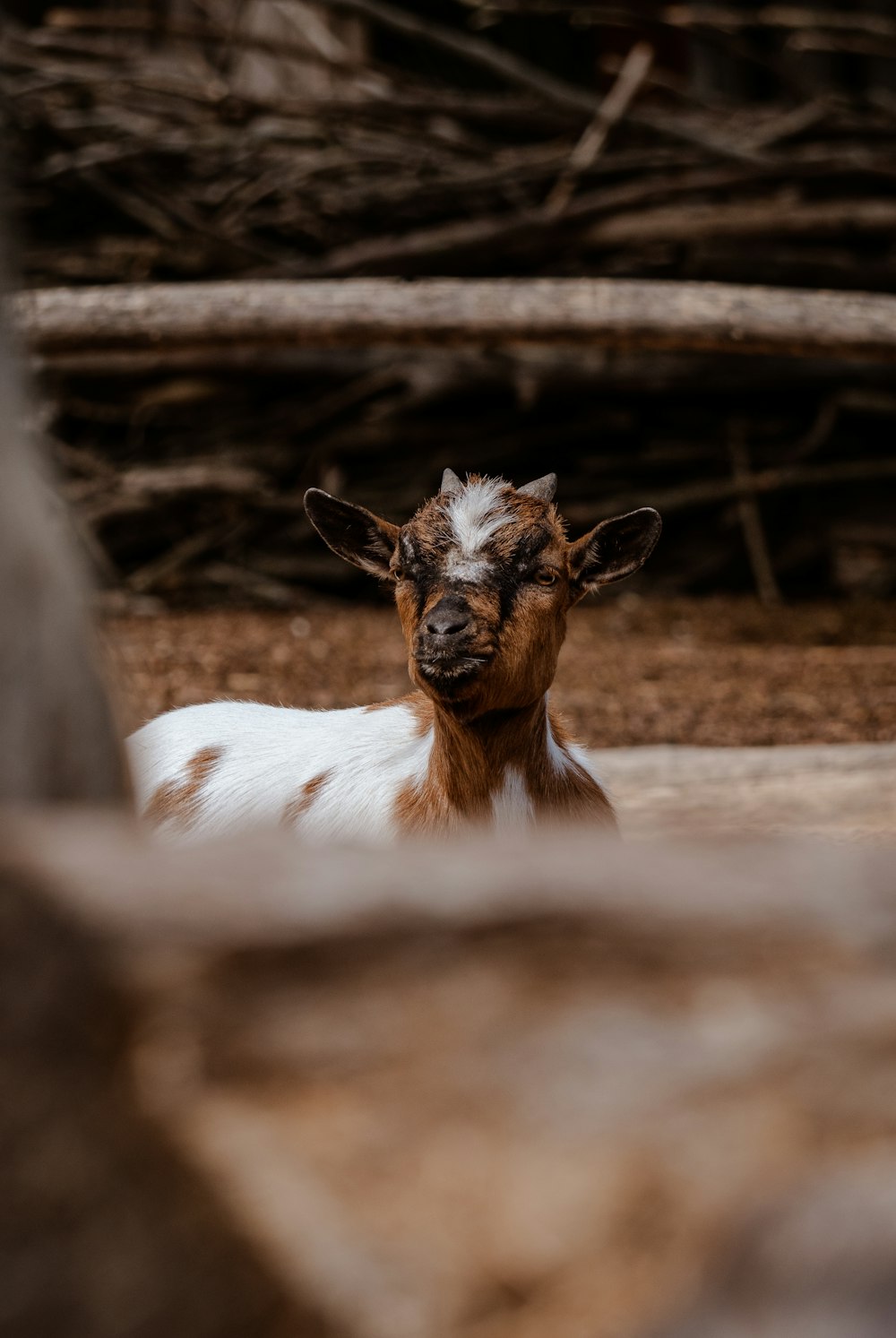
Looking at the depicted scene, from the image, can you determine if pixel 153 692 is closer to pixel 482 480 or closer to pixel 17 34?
pixel 482 480

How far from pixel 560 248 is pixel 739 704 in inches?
135

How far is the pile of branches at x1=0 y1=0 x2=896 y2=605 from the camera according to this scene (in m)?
7.17

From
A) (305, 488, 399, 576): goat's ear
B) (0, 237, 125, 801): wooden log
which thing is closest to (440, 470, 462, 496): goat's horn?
(305, 488, 399, 576): goat's ear

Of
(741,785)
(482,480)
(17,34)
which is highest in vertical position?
(17,34)

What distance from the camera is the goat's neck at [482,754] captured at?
9.64 ft

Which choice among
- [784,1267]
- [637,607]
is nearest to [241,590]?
[637,607]

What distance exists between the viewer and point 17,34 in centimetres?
728

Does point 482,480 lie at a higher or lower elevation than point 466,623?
higher

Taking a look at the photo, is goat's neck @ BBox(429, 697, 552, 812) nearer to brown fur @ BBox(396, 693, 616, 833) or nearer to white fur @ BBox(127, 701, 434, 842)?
brown fur @ BBox(396, 693, 616, 833)

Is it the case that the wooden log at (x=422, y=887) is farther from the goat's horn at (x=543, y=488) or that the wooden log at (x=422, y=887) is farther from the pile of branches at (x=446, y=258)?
the pile of branches at (x=446, y=258)

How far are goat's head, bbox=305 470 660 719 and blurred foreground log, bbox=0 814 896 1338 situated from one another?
174 cm

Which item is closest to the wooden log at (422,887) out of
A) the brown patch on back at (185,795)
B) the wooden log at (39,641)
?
the wooden log at (39,641)

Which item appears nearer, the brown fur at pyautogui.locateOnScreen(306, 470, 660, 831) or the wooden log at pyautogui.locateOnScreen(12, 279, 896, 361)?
the brown fur at pyautogui.locateOnScreen(306, 470, 660, 831)

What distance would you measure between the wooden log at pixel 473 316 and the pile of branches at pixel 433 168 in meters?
3.05
